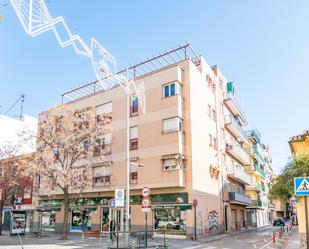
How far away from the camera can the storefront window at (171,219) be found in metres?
25.6

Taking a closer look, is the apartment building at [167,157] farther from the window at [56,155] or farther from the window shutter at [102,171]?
the window at [56,155]

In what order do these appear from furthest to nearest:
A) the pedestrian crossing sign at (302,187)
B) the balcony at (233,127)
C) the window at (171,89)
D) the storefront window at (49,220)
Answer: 1. the balcony at (233,127)
2. the storefront window at (49,220)
3. the window at (171,89)
4. the pedestrian crossing sign at (302,187)

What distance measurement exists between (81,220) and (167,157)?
12.2m

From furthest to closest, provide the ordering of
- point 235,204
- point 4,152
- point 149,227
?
1. point 235,204
2. point 4,152
3. point 149,227

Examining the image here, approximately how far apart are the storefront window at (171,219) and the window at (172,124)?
20.6ft

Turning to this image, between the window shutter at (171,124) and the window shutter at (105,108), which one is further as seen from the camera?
the window shutter at (105,108)

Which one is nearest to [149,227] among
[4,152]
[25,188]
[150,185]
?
[150,185]

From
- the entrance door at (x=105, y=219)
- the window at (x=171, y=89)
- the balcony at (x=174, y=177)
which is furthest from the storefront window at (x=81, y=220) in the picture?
the window at (x=171, y=89)

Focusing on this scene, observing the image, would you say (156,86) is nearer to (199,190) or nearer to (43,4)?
(199,190)

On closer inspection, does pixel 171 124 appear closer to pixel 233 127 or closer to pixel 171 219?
pixel 171 219

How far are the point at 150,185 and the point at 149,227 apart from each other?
346cm

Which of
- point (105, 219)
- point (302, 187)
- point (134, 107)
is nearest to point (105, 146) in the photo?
point (134, 107)

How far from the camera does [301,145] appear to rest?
A: 15844mm

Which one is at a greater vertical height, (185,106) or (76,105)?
(76,105)
